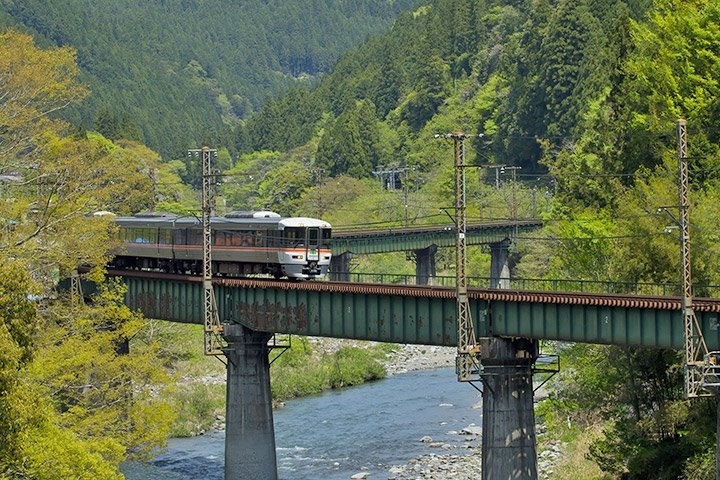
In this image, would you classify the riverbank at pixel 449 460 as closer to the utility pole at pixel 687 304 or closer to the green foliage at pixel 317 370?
the green foliage at pixel 317 370

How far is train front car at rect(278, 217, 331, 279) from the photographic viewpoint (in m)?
68.6

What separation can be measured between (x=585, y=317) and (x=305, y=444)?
2650 cm

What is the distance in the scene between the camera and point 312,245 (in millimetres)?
69438

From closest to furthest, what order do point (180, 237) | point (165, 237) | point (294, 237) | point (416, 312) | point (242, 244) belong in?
1. point (416, 312)
2. point (294, 237)
3. point (242, 244)
4. point (180, 237)
5. point (165, 237)

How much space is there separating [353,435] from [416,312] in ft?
66.4

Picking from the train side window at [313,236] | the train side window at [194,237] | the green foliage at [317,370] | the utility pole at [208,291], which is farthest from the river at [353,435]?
the train side window at [194,237]

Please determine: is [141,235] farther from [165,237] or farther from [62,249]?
[62,249]

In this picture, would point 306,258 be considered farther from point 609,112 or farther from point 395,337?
point 609,112

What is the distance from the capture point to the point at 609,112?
102m

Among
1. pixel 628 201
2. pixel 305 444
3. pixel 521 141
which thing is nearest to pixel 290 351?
pixel 305 444

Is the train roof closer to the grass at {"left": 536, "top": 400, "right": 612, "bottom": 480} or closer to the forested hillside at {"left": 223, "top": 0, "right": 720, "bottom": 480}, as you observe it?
the forested hillside at {"left": 223, "top": 0, "right": 720, "bottom": 480}

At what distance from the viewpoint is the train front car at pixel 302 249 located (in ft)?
225

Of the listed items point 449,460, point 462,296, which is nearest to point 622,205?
point 449,460

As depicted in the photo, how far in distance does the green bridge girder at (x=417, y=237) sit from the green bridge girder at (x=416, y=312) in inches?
1374
